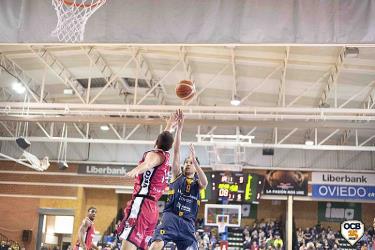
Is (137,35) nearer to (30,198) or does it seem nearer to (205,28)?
(205,28)

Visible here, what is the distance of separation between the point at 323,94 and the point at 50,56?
10.8m

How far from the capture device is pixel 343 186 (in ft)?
Result: 90.0

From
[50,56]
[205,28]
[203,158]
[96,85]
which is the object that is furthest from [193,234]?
[203,158]

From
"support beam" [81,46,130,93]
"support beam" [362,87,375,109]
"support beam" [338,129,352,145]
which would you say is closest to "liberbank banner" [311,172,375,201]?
"support beam" [338,129,352,145]

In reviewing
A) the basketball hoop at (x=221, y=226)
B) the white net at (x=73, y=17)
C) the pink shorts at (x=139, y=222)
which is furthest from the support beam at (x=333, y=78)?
the pink shorts at (x=139, y=222)

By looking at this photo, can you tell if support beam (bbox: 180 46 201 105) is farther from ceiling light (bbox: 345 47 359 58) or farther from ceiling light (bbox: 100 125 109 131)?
ceiling light (bbox: 100 125 109 131)

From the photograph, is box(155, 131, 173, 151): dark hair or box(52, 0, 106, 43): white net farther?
box(52, 0, 106, 43): white net

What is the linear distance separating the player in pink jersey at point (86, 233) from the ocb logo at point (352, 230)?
18.3m

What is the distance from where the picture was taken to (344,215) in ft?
95.6

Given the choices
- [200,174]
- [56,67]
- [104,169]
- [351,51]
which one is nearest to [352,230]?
[104,169]

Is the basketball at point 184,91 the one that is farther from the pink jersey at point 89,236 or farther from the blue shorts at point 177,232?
the pink jersey at point 89,236

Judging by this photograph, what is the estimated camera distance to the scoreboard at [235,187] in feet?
81.3

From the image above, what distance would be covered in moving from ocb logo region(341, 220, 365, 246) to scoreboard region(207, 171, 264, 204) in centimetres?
601

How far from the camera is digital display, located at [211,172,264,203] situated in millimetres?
24753
